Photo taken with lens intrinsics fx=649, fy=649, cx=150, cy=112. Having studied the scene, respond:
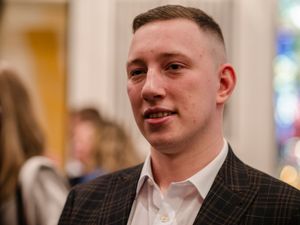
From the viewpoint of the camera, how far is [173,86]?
2072 mm

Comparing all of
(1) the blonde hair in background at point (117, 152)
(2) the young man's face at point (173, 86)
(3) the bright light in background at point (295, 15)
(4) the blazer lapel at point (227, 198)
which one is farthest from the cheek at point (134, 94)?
(3) the bright light in background at point (295, 15)

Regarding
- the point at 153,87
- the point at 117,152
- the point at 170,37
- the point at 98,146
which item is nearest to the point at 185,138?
the point at 153,87

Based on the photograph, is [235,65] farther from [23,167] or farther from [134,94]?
[134,94]

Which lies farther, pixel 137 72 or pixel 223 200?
pixel 137 72

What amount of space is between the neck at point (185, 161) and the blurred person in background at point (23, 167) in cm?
83

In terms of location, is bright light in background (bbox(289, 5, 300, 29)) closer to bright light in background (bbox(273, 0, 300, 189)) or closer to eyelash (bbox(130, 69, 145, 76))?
bright light in background (bbox(273, 0, 300, 189))

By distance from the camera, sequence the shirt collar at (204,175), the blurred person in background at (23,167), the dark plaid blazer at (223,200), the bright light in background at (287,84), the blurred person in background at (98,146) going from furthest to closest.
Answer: the bright light in background at (287,84), the blurred person in background at (98,146), the blurred person in background at (23,167), the shirt collar at (204,175), the dark plaid blazer at (223,200)

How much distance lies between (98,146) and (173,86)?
9.55ft

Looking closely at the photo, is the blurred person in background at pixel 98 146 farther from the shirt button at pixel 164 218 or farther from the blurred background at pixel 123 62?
the shirt button at pixel 164 218

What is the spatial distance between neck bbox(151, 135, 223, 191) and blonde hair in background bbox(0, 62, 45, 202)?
3.04 ft

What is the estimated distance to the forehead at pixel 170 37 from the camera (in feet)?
6.84

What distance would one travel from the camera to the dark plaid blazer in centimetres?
198

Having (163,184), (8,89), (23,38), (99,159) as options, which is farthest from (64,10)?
(163,184)

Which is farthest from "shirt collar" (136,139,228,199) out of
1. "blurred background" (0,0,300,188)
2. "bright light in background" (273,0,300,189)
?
"bright light in background" (273,0,300,189)
